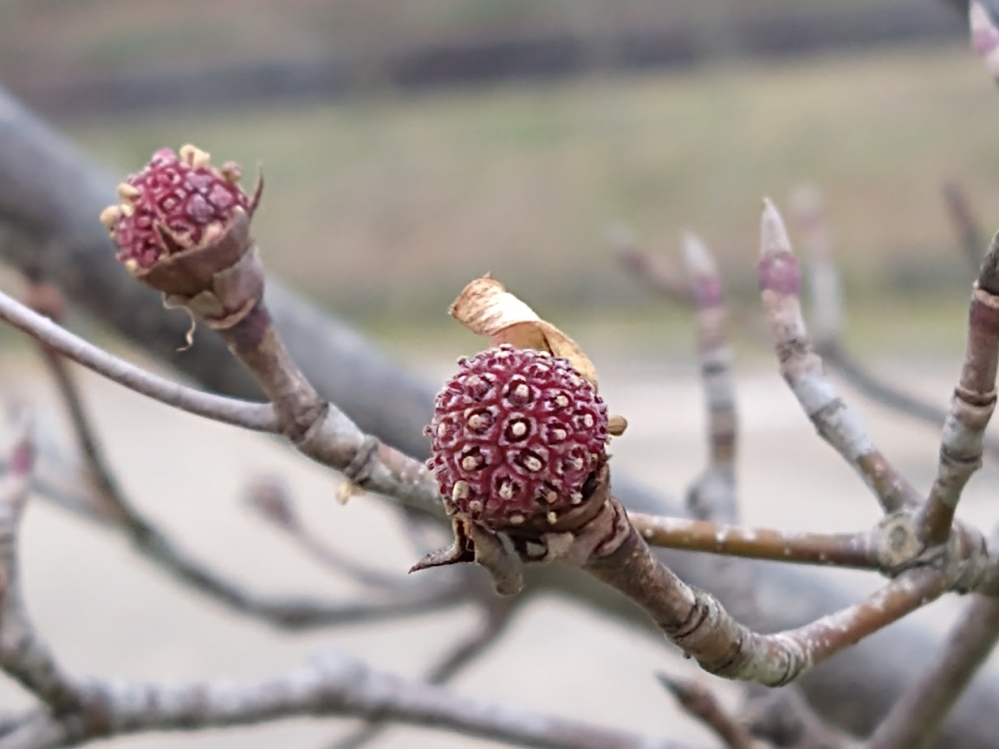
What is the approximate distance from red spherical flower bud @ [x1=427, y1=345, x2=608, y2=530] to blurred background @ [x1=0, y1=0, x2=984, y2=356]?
109 centimetres

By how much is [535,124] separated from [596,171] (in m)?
0.11

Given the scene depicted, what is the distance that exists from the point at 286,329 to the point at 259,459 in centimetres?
91

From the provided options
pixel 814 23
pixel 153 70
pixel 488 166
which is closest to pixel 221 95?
pixel 153 70

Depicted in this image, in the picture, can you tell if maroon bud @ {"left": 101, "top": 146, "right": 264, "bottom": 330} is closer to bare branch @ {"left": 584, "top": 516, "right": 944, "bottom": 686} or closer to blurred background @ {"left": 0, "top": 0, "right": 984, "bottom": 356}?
bare branch @ {"left": 584, "top": 516, "right": 944, "bottom": 686}

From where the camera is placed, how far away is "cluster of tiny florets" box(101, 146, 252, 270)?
0.14 meters

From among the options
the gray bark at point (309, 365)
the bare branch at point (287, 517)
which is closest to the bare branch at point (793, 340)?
the gray bark at point (309, 365)

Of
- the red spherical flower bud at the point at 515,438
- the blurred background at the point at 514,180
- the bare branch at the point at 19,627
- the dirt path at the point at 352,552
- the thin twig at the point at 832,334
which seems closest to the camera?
the red spherical flower bud at the point at 515,438

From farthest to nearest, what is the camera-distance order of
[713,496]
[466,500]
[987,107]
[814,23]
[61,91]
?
[61,91] → [814,23] → [987,107] → [713,496] → [466,500]

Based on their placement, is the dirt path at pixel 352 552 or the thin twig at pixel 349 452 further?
the dirt path at pixel 352 552

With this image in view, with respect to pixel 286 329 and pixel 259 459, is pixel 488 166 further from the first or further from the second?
pixel 286 329

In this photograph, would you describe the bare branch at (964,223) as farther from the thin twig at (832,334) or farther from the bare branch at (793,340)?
the bare branch at (793,340)

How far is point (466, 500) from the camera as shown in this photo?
0.34 ft

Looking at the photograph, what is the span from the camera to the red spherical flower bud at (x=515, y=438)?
0.33ft

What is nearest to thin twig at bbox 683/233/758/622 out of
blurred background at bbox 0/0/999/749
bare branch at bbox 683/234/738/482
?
bare branch at bbox 683/234/738/482
